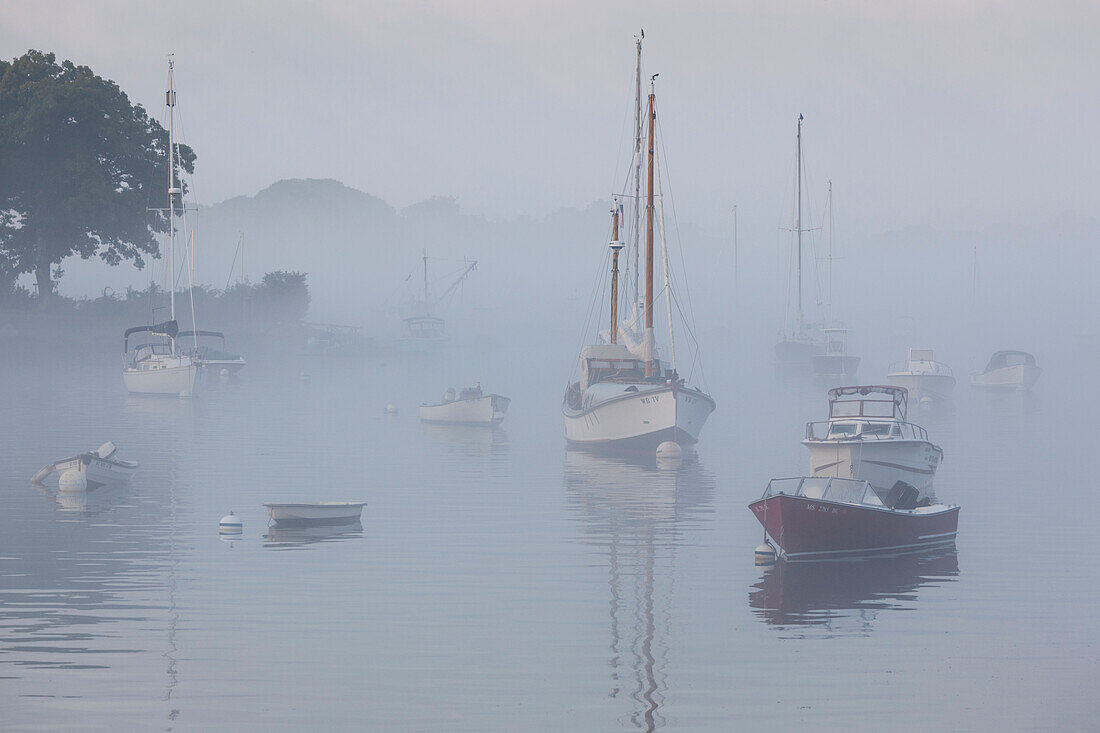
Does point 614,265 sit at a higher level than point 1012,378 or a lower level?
higher

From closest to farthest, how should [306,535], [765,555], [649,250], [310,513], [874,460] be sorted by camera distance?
1. [765,555]
2. [306,535]
3. [310,513]
4. [874,460]
5. [649,250]

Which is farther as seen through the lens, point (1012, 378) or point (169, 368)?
point (1012, 378)

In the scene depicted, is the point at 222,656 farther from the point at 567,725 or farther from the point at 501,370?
the point at 501,370

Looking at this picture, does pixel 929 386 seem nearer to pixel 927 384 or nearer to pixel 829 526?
pixel 927 384

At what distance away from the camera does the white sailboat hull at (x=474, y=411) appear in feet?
269

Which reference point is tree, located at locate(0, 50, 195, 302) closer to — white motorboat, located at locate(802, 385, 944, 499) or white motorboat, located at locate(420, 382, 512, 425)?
white motorboat, located at locate(420, 382, 512, 425)

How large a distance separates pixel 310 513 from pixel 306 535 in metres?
0.98

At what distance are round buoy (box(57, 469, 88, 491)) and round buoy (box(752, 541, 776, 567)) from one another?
25309 millimetres

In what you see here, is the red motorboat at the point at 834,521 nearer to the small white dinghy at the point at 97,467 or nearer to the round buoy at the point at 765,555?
the round buoy at the point at 765,555

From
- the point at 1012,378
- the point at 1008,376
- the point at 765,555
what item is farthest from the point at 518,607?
the point at 1008,376

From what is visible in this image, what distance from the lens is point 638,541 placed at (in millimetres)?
36688

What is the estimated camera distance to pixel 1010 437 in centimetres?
7738

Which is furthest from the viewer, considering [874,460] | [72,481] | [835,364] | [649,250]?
[835,364]

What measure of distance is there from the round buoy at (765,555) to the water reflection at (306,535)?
11867mm
